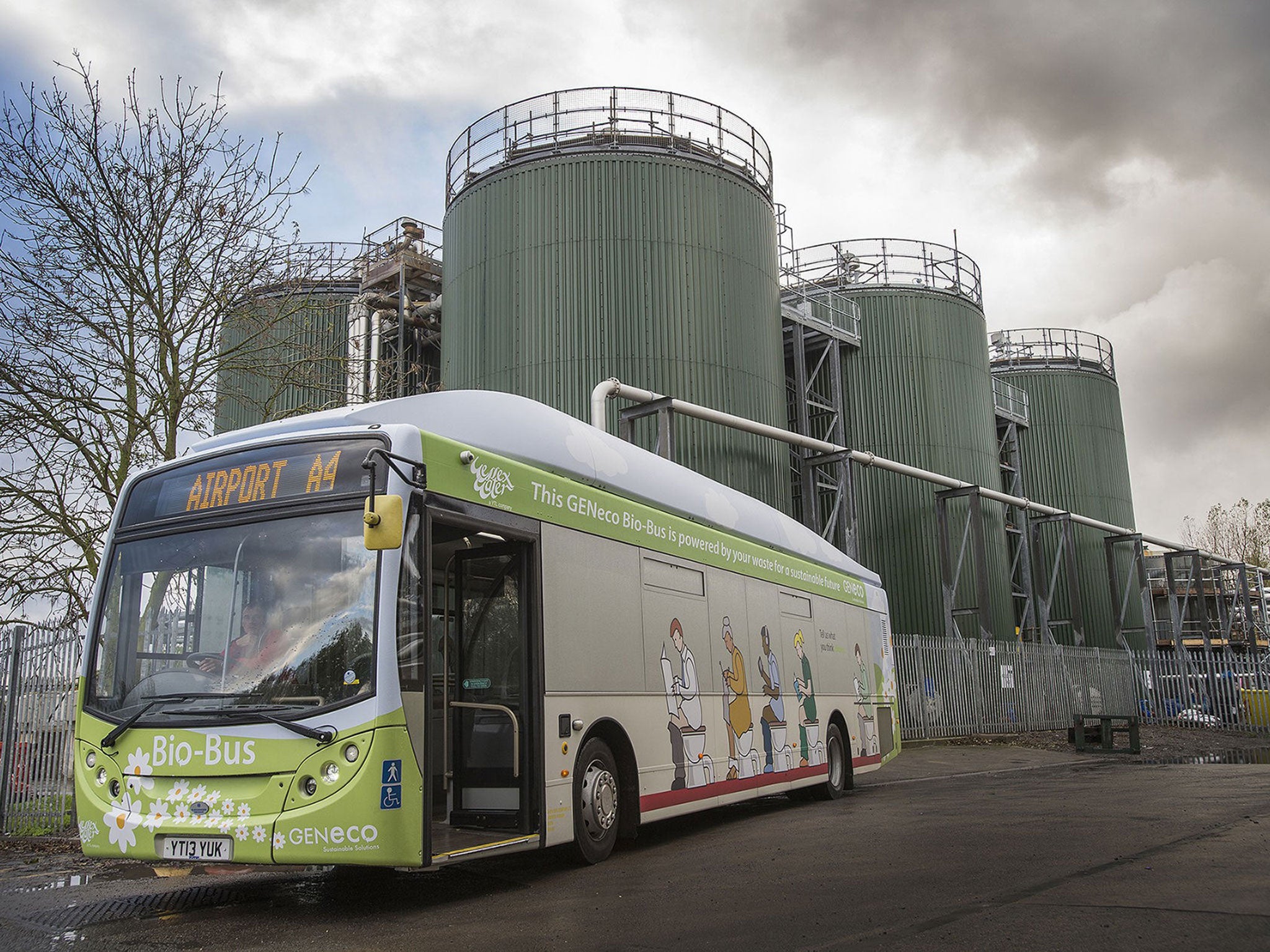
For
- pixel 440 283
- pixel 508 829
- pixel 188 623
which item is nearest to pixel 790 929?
pixel 508 829

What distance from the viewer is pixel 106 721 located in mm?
6824

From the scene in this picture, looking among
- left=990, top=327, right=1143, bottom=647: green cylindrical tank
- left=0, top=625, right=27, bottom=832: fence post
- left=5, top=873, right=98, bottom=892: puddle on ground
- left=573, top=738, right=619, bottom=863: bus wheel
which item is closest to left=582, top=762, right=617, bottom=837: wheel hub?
left=573, top=738, right=619, bottom=863: bus wheel

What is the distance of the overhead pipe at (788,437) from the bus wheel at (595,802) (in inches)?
421

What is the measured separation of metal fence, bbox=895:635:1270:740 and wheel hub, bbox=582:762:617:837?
15769 millimetres

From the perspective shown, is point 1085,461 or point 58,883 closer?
point 58,883

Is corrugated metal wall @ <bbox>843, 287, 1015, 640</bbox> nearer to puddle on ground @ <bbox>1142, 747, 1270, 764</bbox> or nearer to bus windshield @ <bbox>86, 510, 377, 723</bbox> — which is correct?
puddle on ground @ <bbox>1142, 747, 1270, 764</bbox>

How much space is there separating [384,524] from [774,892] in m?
3.27

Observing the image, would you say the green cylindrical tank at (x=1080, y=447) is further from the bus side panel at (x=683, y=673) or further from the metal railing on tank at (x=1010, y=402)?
the bus side panel at (x=683, y=673)

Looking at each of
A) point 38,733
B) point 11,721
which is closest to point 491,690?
point 38,733

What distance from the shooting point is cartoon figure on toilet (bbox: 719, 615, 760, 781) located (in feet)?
35.3

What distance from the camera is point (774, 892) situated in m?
6.68

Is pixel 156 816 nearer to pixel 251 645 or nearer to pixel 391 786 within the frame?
pixel 251 645

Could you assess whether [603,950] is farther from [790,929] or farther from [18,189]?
[18,189]

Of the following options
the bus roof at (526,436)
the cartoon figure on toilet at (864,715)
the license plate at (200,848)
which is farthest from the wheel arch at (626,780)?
the cartoon figure on toilet at (864,715)
